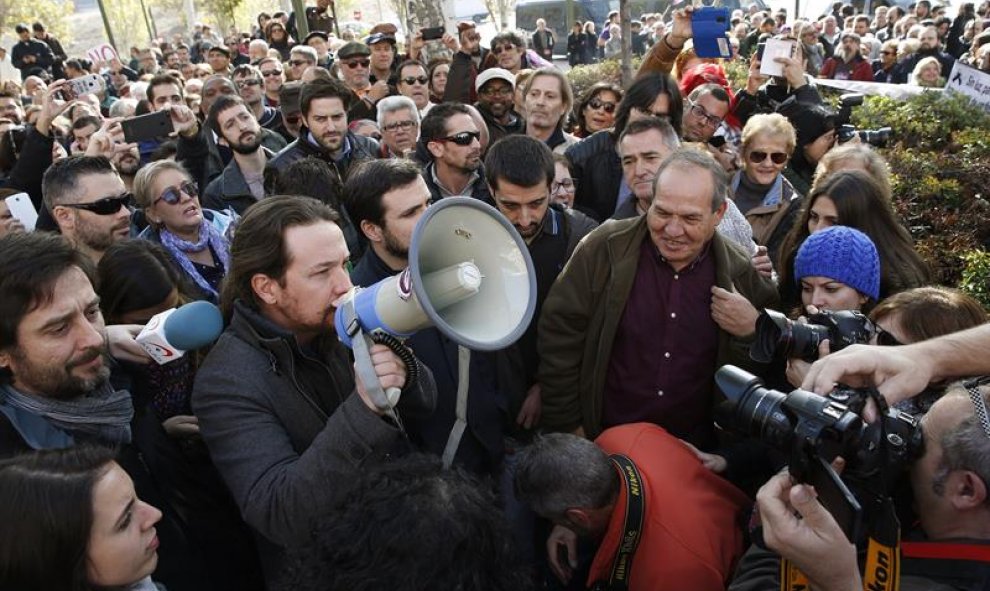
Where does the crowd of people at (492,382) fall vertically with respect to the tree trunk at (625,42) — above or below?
below

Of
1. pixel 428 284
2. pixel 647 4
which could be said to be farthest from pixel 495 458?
pixel 647 4

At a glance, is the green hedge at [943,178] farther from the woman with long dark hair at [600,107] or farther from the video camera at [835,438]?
the video camera at [835,438]

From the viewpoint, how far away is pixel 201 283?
3.95m

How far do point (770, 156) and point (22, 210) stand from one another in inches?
177

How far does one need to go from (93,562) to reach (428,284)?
42.1 inches

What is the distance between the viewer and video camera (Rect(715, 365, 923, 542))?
1.65 metres

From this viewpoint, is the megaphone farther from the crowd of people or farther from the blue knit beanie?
the blue knit beanie

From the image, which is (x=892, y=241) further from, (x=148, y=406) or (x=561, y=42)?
(x=561, y=42)

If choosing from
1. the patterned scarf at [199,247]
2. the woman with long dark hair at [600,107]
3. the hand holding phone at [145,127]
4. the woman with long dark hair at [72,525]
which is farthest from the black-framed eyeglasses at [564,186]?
the hand holding phone at [145,127]

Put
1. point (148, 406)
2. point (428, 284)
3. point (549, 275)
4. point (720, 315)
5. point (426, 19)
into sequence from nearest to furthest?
point (428, 284)
point (148, 406)
point (720, 315)
point (549, 275)
point (426, 19)

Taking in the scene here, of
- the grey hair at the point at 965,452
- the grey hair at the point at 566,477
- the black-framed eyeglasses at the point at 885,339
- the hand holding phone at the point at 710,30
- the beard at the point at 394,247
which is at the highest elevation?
the hand holding phone at the point at 710,30

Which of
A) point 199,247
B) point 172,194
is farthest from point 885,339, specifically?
point 172,194

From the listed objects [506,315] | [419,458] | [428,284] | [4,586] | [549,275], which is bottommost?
[549,275]

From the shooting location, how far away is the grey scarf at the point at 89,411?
216cm
